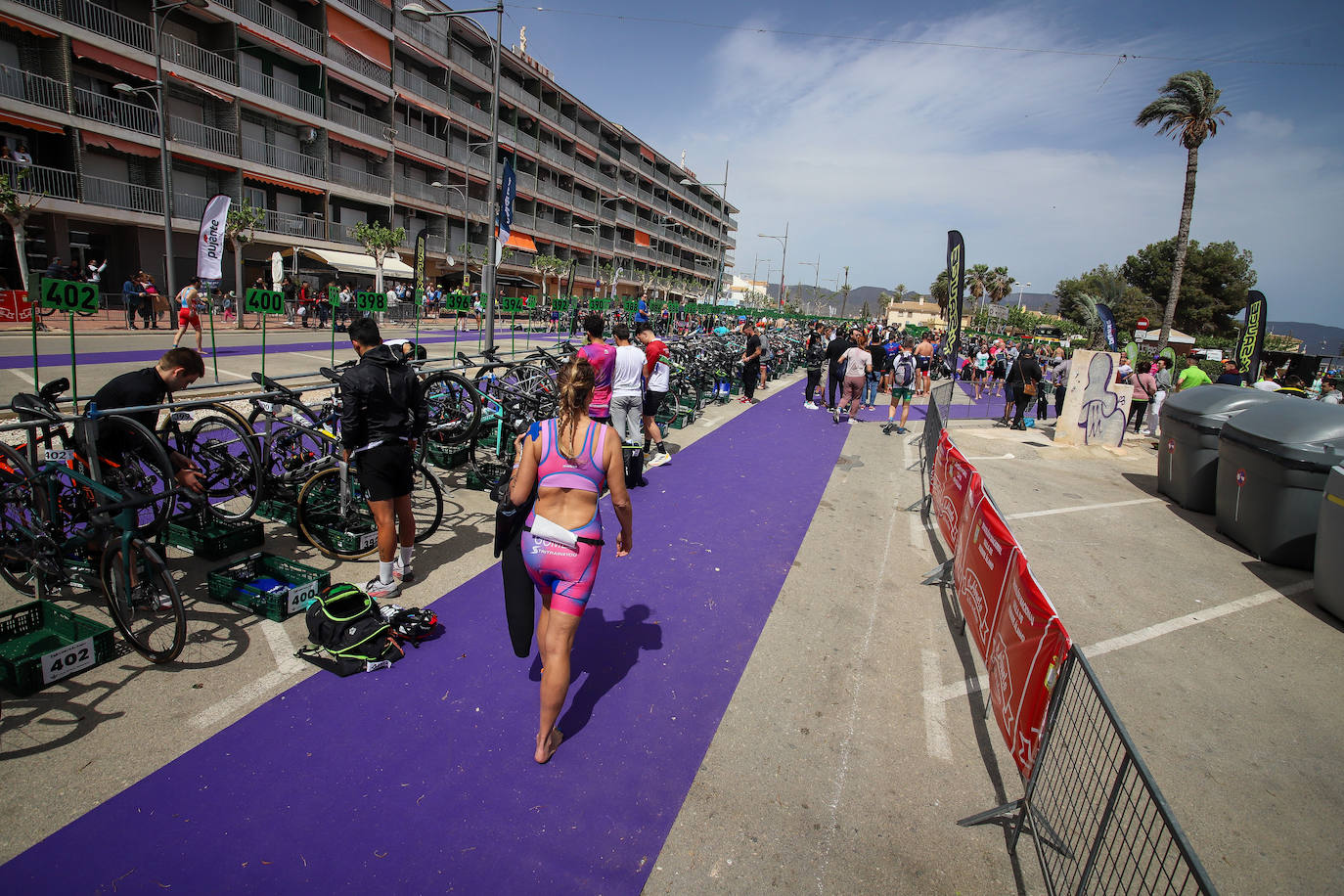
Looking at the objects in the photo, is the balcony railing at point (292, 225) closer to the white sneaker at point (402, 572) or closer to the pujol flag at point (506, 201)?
the pujol flag at point (506, 201)

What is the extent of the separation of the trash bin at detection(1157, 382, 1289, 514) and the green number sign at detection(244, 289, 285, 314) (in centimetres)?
1221

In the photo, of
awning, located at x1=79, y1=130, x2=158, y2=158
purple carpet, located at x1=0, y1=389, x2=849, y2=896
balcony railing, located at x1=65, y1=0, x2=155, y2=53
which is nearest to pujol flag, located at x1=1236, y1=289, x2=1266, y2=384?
purple carpet, located at x1=0, y1=389, x2=849, y2=896

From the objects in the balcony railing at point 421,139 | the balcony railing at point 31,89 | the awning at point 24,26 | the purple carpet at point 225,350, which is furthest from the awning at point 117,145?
the balcony railing at point 421,139

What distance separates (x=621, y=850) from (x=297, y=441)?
4486 millimetres

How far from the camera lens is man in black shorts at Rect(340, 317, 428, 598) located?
4.19m

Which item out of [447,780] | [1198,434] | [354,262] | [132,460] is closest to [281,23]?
[354,262]

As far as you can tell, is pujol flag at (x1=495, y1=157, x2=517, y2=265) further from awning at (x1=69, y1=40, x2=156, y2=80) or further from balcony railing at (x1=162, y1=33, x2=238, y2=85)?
balcony railing at (x1=162, y1=33, x2=238, y2=85)

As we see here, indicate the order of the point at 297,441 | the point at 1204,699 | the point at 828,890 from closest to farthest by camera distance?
the point at 828,890, the point at 1204,699, the point at 297,441

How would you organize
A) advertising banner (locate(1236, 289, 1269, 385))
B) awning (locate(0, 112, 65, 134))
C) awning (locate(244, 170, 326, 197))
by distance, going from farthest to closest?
awning (locate(244, 170, 326, 197))
awning (locate(0, 112, 65, 134))
advertising banner (locate(1236, 289, 1269, 385))

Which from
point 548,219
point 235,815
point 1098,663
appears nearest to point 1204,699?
point 1098,663

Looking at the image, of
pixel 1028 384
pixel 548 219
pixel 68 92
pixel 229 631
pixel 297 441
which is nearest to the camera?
pixel 229 631

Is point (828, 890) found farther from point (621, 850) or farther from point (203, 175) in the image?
point (203, 175)

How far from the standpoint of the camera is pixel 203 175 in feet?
82.4

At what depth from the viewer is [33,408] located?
4.23 m
